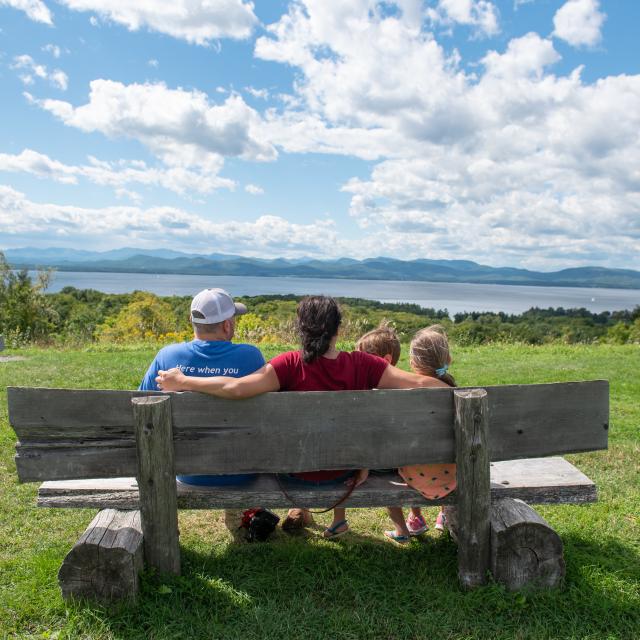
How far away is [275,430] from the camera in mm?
2875

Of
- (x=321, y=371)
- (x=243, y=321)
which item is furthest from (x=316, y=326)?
(x=243, y=321)

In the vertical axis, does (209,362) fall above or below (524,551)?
above

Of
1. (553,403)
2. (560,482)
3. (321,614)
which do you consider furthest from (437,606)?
(553,403)

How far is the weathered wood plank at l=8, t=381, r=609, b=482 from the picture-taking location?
2777 mm

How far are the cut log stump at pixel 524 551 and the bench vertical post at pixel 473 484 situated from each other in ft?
0.23

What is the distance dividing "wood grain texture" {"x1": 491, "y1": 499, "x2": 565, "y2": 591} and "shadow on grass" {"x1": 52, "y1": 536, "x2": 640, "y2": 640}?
0.25 feet

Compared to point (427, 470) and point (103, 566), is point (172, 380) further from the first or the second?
point (427, 470)

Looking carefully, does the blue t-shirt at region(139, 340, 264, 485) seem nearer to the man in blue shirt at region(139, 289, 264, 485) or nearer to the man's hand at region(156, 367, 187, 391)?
the man in blue shirt at region(139, 289, 264, 485)

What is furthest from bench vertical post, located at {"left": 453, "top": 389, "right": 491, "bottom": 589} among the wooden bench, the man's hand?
the man's hand

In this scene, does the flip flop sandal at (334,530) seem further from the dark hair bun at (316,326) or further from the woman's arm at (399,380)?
the dark hair bun at (316,326)

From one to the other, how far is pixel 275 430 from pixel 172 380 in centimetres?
64

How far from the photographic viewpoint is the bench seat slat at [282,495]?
3076 millimetres

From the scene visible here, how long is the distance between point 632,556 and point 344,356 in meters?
2.34

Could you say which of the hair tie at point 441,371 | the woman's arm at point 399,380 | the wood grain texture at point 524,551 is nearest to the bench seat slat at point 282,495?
the wood grain texture at point 524,551
